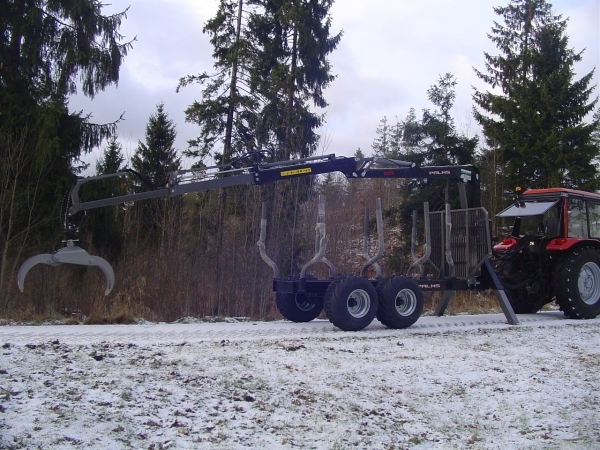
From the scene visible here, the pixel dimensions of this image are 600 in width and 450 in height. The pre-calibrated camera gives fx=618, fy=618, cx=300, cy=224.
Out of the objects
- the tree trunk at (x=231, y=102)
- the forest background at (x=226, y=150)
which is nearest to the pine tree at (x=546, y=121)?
the forest background at (x=226, y=150)

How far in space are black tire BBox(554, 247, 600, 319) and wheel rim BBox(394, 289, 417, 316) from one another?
374 cm

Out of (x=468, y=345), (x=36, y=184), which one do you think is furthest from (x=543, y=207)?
(x=36, y=184)

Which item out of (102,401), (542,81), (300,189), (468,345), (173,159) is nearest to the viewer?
(102,401)

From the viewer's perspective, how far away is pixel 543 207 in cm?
1252

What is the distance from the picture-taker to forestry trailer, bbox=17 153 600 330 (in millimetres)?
9516

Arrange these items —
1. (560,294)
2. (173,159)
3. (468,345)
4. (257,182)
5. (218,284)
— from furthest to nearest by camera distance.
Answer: (173,159)
(218,284)
(560,294)
(257,182)
(468,345)

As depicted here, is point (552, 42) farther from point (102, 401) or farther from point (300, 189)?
point (102, 401)

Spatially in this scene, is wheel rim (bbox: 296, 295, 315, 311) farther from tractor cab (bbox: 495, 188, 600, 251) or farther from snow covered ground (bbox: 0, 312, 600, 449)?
tractor cab (bbox: 495, 188, 600, 251)

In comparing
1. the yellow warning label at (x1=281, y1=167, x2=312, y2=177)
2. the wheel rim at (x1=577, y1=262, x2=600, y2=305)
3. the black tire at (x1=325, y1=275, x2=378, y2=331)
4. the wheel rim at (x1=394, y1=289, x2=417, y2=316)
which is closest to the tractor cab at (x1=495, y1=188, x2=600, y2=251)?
the wheel rim at (x1=577, y1=262, x2=600, y2=305)

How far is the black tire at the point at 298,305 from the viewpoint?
10.9m

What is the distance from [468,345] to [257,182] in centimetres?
423

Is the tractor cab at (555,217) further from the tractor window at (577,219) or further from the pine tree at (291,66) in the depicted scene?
the pine tree at (291,66)

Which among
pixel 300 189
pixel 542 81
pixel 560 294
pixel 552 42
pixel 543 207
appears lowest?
pixel 560 294

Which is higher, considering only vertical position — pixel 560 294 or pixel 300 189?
pixel 300 189
